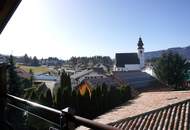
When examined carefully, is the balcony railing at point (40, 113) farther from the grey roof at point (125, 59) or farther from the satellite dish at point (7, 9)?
the grey roof at point (125, 59)

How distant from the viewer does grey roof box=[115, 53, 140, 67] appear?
6091 cm

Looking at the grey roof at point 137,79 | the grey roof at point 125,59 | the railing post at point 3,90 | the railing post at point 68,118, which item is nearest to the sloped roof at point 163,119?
the railing post at point 3,90

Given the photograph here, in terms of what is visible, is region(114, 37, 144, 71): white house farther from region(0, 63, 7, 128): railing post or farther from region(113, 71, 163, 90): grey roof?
region(0, 63, 7, 128): railing post

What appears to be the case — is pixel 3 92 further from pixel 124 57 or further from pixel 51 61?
pixel 51 61

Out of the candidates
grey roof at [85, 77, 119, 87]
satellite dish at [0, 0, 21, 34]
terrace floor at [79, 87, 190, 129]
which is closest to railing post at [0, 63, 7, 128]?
satellite dish at [0, 0, 21, 34]

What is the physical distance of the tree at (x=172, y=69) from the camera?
3953 cm

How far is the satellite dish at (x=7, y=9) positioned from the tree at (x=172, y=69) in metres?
39.0

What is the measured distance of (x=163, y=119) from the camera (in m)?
9.81

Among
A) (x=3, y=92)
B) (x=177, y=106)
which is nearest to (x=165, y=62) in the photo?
(x=177, y=106)

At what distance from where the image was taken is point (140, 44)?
2361 inches

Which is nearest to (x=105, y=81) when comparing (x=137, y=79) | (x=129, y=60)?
(x=137, y=79)

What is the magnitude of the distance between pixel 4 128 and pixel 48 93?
15.5 meters

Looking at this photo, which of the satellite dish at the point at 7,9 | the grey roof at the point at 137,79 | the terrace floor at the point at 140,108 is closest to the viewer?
the satellite dish at the point at 7,9

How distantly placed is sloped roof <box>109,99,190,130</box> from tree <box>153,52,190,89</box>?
97.0 ft
